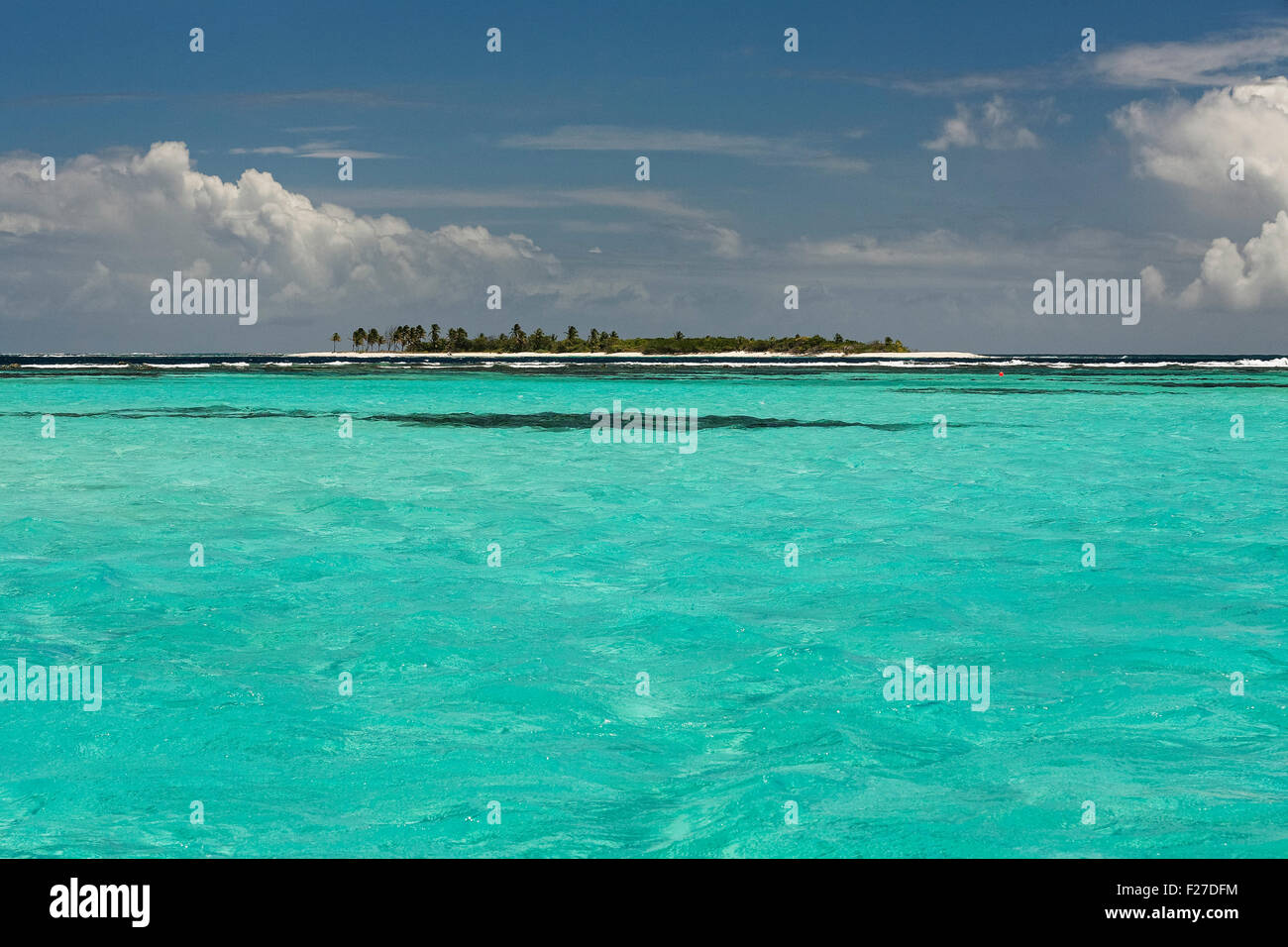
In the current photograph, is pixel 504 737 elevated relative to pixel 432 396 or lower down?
lower down

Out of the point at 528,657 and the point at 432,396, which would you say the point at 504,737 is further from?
the point at 432,396

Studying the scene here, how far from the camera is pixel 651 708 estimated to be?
838 centimetres

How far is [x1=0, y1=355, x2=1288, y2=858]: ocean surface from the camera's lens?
6.40 m

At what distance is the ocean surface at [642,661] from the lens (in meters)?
6.40

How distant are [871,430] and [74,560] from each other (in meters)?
26.5

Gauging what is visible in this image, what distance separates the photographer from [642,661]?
9656mm

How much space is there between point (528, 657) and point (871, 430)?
Result: 89.2ft

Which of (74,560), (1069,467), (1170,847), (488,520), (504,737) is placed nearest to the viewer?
(1170,847)

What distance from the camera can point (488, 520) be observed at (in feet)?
56.1

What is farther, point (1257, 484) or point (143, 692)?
point (1257, 484)

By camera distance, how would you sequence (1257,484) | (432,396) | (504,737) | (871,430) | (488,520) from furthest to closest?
(432,396) → (871,430) → (1257,484) → (488,520) → (504,737)
